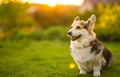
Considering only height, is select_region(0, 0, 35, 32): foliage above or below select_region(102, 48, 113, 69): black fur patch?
above

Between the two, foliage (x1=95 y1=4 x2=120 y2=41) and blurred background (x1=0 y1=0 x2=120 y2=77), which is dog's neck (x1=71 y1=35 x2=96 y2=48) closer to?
blurred background (x1=0 y1=0 x2=120 y2=77)

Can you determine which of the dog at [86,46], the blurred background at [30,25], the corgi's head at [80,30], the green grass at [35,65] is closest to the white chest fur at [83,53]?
the dog at [86,46]

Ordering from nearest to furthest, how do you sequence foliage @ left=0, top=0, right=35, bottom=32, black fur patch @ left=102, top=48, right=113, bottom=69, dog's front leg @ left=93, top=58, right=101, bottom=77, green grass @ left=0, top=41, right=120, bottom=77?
dog's front leg @ left=93, top=58, right=101, bottom=77 → green grass @ left=0, top=41, right=120, bottom=77 → black fur patch @ left=102, top=48, right=113, bottom=69 → foliage @ left=0, top=0, right=35, bottom=32

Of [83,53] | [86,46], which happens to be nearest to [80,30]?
[86,46]

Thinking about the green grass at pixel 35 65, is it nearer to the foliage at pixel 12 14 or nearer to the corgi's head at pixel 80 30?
the corgi's head at pixel 80 30

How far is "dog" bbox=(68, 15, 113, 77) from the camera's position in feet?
23.2

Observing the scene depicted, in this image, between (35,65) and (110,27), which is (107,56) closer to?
(35,65)

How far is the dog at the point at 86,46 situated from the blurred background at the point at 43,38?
1.32ft

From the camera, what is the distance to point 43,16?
2462cm

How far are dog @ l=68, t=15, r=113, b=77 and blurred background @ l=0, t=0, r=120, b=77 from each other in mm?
401

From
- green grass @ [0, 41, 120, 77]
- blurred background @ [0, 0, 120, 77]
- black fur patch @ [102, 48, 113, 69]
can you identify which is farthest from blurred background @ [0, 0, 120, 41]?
black fur patch @ [102, 48, 113, 69]

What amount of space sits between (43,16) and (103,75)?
57.0 feet

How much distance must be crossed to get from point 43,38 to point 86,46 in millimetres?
10734

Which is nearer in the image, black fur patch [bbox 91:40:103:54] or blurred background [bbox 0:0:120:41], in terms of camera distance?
black fur patch [bbox 91:40:103:54]
